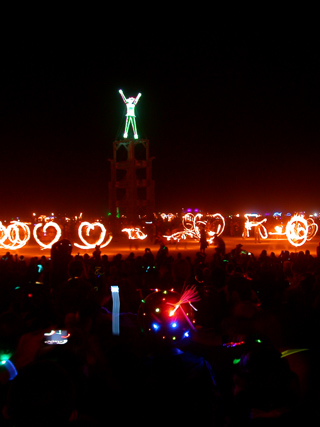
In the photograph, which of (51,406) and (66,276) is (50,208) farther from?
(51,406)

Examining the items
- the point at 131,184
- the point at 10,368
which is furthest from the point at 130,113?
the point at 10,368

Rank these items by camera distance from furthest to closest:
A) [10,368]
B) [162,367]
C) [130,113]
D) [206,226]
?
[130,113]
[206,226]
[10,368]
[162,367]

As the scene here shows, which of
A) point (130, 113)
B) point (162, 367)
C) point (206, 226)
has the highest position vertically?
point (130, 113)

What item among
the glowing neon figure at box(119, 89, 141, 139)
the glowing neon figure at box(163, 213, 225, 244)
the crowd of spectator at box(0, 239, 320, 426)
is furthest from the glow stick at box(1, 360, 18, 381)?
the glowing neon figure at box(119, 89, 141, 139)

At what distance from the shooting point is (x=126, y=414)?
2463mm

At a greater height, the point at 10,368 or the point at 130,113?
the point at 130,113

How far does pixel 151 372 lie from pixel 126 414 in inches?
12.4

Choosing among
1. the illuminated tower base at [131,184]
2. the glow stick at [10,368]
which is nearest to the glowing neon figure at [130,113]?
the illuminated tower base at [131,184]

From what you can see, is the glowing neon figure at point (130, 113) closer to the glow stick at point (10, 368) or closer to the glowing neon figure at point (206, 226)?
the glowing neon figure at point (206, 226)

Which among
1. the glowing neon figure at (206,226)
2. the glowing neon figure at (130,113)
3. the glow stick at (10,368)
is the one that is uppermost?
the glowing neon figure at (130,113)

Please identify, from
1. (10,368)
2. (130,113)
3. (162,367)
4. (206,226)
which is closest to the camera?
(162,367)

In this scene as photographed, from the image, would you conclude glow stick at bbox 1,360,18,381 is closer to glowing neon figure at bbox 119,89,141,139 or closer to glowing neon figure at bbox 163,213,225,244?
glowing neon figure at bbox 163,213,225,244

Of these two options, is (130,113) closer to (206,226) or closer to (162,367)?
(206,226)

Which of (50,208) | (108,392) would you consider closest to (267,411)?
(108,392)
